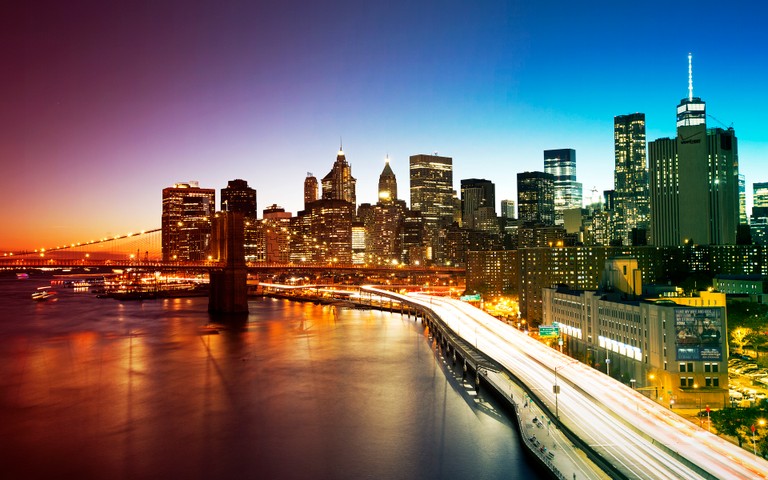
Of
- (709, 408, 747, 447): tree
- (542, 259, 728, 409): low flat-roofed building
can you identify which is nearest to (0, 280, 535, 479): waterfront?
(709, 408, 747, 447): tree

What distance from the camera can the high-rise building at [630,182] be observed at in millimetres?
169500

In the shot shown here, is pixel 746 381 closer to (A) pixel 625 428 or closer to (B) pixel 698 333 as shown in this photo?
(B) pixel 698 333

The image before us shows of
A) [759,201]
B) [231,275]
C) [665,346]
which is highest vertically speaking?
[759,201]

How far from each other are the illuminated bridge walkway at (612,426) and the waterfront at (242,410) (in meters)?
2.54

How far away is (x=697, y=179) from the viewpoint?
10906cm

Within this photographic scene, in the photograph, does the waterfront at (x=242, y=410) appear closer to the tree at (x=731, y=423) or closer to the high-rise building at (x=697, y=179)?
the tree at (x=731, y=423)

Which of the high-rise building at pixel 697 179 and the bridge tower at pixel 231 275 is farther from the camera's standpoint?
the high-rise building at pixel 697 179

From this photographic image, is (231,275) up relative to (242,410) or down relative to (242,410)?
up

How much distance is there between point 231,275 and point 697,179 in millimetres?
85438

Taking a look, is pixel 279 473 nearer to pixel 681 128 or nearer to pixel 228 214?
pixel 228 214

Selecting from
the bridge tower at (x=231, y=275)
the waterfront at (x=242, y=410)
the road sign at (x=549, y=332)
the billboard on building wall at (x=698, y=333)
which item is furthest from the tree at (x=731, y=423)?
the bridge tower at (x=231, y=275)

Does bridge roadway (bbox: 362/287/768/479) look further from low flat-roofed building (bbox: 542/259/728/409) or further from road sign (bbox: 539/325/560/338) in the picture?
road sign (bbox: 539/325/560/338)

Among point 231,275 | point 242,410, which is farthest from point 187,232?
point 242,410

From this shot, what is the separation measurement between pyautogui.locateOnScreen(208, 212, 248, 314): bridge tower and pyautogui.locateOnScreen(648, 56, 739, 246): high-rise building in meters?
75.7
